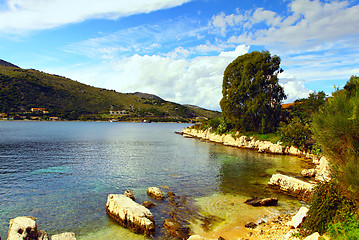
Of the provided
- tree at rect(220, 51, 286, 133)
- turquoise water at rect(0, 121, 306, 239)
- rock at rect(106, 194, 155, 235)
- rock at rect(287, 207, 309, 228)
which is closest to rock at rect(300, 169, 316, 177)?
turquoise water at rect(0, 121, 306, 239)

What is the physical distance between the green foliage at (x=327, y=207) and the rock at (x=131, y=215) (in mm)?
8812

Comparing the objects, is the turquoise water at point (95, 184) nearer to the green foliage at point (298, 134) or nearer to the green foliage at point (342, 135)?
the green foliage at point (342, 135)

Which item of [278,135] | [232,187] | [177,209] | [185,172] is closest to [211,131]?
[278,135]

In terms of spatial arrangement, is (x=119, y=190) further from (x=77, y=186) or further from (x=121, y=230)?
(x=121, y=230)

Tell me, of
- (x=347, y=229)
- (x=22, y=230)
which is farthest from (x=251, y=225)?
(x=22, y=230)

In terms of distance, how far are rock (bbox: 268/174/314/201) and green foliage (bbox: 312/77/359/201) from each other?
30.5 ft

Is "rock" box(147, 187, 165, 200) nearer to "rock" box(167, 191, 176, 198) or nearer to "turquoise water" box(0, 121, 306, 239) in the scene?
"turquoise water" box(0, 121, 306, 239)

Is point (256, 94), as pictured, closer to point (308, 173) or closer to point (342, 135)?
point (308, 173)

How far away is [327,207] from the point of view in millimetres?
10320

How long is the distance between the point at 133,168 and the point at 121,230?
731 inches

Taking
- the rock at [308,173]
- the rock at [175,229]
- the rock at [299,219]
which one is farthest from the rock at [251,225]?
the rock at [308,173]

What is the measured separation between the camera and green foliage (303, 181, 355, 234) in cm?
984

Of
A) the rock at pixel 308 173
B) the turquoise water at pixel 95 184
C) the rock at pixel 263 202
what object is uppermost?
the rock at pixel 308 173

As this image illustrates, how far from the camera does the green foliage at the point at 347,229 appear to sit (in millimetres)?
8211
